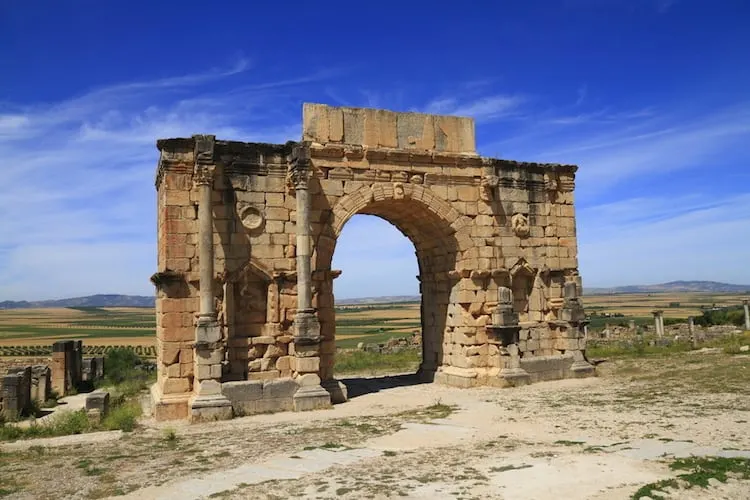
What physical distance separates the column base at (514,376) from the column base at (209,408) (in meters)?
5.92

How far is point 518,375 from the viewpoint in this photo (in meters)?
13.8

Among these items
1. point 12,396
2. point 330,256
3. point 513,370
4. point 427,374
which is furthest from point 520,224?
point 12,396

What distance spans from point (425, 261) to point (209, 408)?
6937 millimetres

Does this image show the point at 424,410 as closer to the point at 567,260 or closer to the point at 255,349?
the point at 255,349

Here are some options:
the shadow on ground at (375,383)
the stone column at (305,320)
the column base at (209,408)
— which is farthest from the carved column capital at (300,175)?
the shadow on ground at (375,383)

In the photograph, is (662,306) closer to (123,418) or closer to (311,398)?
(311,398)

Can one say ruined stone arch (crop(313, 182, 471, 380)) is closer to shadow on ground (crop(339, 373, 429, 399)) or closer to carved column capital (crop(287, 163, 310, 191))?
shadow on ground (crop(339, 373, 429, 399))

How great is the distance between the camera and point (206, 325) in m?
11.2

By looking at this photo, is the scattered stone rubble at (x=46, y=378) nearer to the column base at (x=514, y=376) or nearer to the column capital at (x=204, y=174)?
the column capital at (x=204, y=174)

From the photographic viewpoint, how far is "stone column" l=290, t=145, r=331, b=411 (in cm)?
1179

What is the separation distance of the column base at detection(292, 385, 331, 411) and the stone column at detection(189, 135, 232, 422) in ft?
4.12

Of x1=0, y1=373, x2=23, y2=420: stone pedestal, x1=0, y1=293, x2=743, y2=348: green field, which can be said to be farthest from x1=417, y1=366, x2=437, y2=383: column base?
x1=0, y1=293, x2=743, y2=348: green field

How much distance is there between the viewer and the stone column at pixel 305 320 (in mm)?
11785

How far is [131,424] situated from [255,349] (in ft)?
8.37
